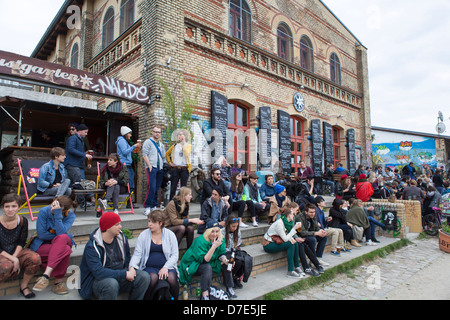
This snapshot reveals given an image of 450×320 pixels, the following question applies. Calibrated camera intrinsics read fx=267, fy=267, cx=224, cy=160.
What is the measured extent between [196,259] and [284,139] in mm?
8231

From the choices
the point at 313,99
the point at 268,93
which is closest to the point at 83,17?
the point at 268,93

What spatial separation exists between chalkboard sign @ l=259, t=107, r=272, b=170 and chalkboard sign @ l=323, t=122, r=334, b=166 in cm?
440

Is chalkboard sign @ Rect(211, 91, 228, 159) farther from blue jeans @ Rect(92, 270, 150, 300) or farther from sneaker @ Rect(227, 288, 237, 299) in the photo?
blue jeans @ Rect(92, 270, 150, 300)

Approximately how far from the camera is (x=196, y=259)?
375 cm

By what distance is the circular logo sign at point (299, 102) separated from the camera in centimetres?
1191

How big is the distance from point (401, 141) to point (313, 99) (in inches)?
628

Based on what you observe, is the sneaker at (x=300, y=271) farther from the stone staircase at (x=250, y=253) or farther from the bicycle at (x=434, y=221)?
the bicycle at (x=434, y=221)

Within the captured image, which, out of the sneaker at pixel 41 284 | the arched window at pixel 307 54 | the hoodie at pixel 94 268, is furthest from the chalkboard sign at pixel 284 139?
the sneaker at pixel 41 284

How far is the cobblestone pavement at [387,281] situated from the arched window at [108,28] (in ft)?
36.6

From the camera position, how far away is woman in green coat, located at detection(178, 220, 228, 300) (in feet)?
12.0

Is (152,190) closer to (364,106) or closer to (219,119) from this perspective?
(219,119)

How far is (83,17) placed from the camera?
39.2 ft

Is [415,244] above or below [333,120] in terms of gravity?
below
